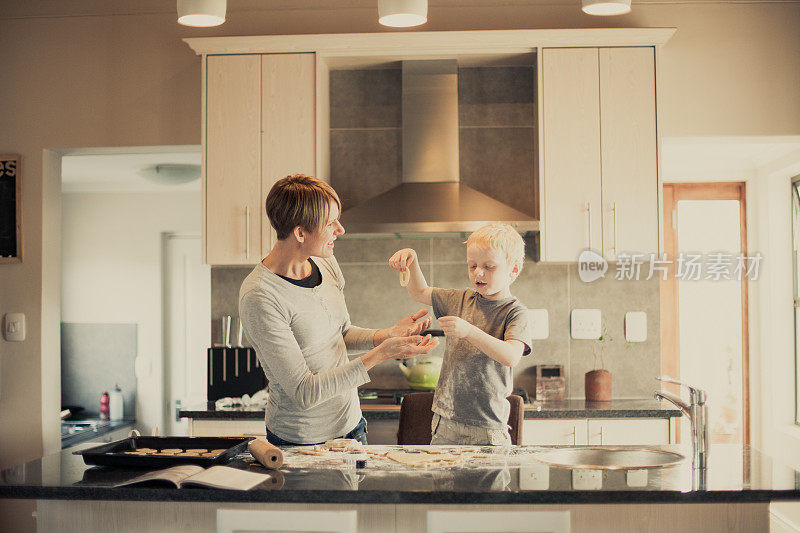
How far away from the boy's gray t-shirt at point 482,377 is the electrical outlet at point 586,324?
5.16ft

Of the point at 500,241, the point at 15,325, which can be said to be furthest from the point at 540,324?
the point at 15,325

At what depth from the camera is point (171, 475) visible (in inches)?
67.0

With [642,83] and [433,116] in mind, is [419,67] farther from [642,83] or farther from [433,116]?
[642,83]

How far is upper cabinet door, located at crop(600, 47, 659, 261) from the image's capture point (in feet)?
11.4

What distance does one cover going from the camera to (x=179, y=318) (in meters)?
6.94

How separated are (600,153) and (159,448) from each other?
236 centimetres

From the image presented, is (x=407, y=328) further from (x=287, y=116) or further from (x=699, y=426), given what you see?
(x=287, y=116)

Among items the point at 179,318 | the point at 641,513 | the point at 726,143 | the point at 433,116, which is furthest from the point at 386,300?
the point at 179,318

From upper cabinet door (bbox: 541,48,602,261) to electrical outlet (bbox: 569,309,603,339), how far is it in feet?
1.56

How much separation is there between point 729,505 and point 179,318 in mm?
5872

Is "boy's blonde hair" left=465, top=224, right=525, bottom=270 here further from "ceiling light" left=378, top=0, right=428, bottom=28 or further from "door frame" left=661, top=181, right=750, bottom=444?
"door frame" left=661, top=181, right=750, bottom=444

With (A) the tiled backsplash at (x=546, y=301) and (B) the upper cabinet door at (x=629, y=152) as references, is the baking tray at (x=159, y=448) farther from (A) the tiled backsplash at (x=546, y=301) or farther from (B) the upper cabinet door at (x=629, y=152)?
(B) the upper cabinet door at (x=629, y=152)

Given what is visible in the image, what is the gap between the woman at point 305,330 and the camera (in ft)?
6.47

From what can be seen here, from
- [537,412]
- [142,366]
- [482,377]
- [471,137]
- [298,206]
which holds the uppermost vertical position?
[471,137]
